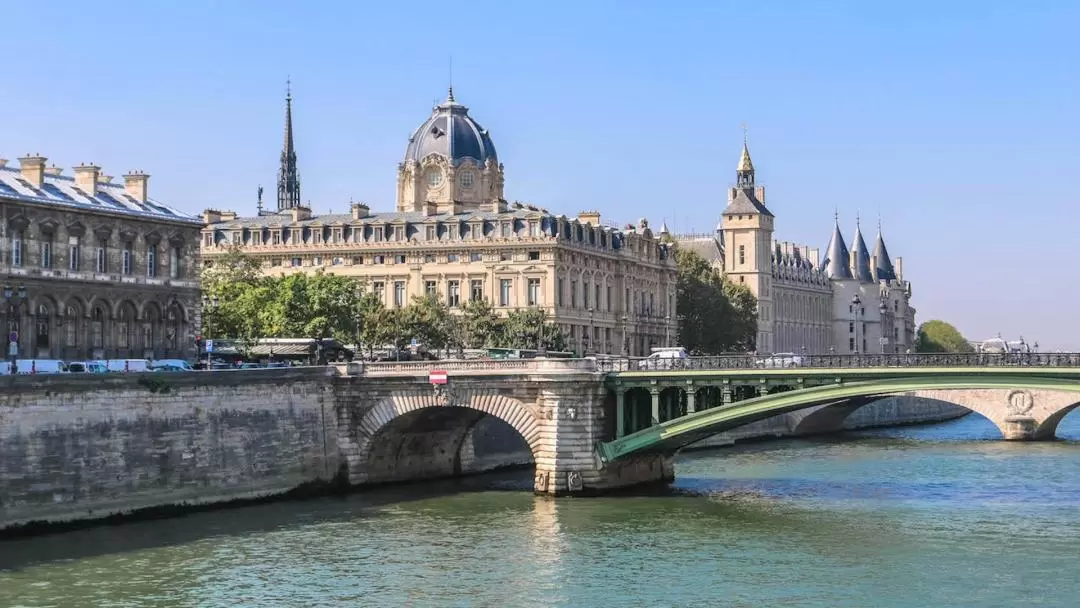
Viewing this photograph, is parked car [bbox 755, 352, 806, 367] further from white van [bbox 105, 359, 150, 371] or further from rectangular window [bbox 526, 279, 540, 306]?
rectangular window [bbox 526, 279, 540, 306]

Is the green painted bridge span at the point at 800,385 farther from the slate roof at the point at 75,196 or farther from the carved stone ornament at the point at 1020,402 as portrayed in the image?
the carved stone ornament at the point at 1020,402

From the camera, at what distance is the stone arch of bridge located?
6756 cm

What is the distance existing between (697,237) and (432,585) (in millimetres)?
141588

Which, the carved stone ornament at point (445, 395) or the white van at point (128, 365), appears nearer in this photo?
the white van at point (128, 365)

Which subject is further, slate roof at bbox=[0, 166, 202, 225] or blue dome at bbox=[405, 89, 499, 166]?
blue dome at bbox=[405, 89, 499, 166]

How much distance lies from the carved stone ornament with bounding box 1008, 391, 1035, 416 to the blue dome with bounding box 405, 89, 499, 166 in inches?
1767

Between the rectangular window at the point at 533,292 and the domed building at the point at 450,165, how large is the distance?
1581cm

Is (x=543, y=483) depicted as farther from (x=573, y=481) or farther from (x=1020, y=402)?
(x=1020, y=402)

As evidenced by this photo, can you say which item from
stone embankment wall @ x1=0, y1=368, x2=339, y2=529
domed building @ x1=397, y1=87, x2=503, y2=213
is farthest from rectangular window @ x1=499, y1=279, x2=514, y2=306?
stone embankment wall @ x1=0, y1=368, x2=339, y2=529

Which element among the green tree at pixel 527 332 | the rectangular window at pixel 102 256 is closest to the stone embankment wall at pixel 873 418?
the green tree at pixel 527 332

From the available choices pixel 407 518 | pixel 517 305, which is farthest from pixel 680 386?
pixel 517 305

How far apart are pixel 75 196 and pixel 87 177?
2.22m

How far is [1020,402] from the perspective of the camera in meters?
102

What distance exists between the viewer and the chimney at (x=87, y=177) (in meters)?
71.9
